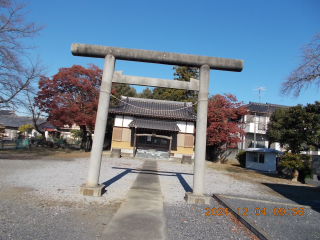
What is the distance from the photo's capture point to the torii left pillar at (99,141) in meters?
5.88

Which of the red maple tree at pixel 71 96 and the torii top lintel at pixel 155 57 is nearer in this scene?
the torii top lintel at pixel 155 57

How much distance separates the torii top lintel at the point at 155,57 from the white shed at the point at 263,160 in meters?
16.3

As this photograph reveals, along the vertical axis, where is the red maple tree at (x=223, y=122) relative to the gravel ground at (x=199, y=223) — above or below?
above

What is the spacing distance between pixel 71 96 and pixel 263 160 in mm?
19869

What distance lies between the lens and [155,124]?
21.2 meters

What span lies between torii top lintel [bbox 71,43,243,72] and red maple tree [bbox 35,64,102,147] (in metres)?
16.2

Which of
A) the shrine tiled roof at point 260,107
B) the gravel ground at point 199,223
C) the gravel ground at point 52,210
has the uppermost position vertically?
the shrine tiled roof at point 260,107

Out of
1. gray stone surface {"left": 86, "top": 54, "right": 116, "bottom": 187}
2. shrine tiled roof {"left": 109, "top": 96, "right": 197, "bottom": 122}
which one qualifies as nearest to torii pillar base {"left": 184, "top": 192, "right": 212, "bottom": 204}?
gray stone surface {"left": 86, "top": 54, "right": 116, "bottom": 187}

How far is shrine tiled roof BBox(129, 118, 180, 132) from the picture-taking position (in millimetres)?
20267

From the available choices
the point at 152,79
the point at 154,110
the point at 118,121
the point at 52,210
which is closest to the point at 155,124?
the point at 154,110

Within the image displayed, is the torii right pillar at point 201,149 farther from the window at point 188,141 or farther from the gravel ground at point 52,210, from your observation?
the window at point 188,141

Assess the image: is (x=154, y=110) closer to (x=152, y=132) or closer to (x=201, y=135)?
(x=152, y=132)
